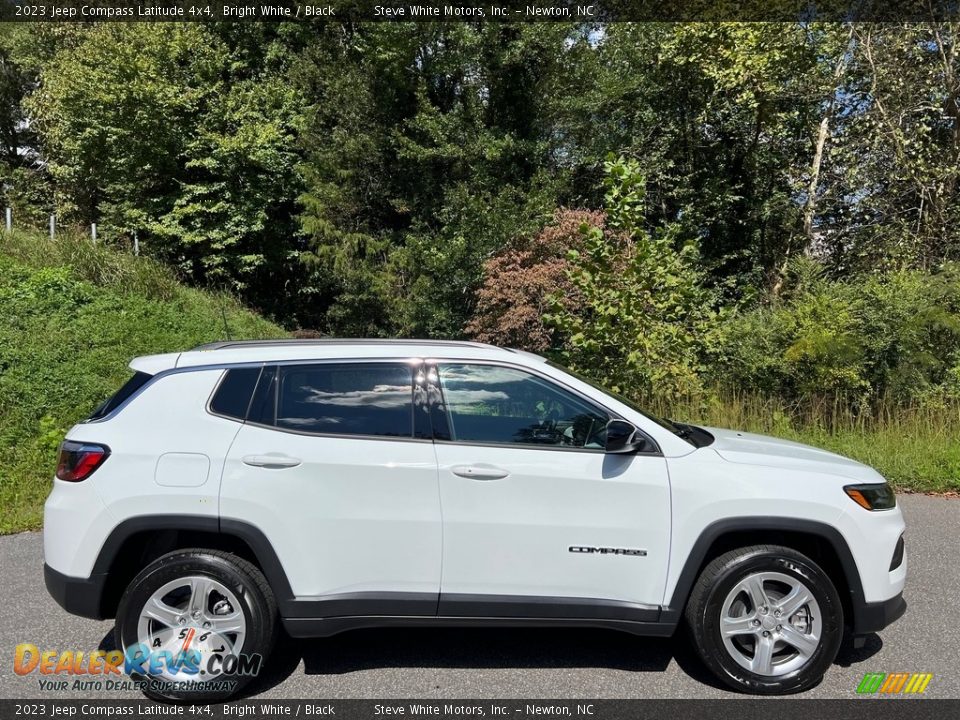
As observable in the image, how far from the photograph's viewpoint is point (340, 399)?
3555mm

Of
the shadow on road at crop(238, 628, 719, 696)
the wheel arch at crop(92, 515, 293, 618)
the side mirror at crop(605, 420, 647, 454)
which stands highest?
the side mirror at crop(605, 420, 647, 454)

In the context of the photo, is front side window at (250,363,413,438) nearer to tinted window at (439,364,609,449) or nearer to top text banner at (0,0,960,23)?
tinted window at (439,364,609,449)

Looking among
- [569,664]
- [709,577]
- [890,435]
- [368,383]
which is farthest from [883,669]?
A: [890,435]

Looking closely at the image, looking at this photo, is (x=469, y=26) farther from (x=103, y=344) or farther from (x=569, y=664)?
(x=569, y=664)

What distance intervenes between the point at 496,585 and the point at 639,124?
14.9m

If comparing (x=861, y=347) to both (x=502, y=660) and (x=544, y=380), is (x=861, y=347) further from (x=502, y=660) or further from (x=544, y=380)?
(x=502, y=660)

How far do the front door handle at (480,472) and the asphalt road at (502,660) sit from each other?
3.57 ft

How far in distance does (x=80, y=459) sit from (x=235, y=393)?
2.69ft

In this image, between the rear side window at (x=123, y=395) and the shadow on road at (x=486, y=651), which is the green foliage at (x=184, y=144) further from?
the shadow on road at (x=486, y=651)

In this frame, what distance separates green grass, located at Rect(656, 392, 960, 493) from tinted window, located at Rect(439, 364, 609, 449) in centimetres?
521

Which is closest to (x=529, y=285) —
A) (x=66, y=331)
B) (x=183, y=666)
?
(x=66, y=331)

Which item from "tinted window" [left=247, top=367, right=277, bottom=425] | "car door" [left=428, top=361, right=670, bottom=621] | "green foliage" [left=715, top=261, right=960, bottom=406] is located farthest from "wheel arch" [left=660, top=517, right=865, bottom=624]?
"green foliage" [left=715, top=261, right=960, bottom=406]

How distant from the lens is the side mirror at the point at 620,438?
3.38m

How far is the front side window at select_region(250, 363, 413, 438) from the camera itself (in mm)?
3488
